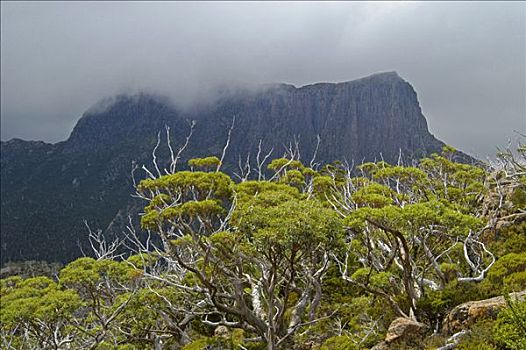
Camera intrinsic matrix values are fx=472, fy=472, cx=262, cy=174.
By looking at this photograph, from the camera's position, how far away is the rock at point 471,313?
34.6ft

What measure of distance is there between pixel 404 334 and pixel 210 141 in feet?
492

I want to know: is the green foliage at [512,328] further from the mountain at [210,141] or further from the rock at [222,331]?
the mountain at [210,141]

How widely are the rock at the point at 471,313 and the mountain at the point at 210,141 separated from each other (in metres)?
89.2

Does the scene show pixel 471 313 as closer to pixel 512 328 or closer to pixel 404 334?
pixel 404 334

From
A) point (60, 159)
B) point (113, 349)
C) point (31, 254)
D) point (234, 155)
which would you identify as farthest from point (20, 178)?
point (113, 349)

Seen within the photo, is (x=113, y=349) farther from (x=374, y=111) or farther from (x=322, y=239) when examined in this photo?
(x=374, y=111)

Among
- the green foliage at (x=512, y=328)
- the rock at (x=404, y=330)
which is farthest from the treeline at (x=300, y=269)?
the rock at (x=404, y=330)

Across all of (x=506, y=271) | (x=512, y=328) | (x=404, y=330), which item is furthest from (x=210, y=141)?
(x=512, y=328)

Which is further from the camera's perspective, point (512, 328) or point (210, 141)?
point (210, 141)

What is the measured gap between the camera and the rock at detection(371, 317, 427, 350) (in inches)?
445

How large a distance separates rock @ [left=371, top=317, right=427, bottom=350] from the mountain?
89.3 metres

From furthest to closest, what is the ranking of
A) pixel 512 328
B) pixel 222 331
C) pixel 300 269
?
pixel 222 331, pixel 300 269, pixel 512 328

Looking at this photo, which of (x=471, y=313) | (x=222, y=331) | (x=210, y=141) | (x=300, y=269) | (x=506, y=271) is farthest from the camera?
(x=210, y=141)

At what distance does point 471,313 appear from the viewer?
35.6ft
